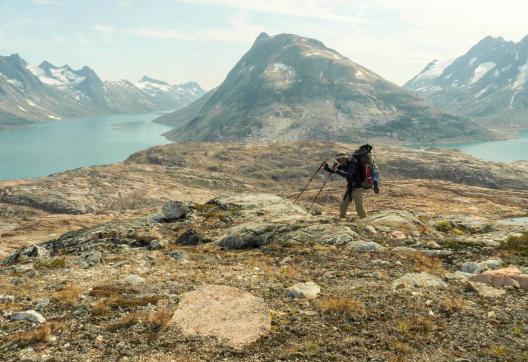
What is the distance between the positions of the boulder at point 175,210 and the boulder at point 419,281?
15307 mm

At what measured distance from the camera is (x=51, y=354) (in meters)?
10.0

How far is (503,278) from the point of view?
13914 mm

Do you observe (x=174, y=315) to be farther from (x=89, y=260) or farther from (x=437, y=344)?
(x=89, y=260)

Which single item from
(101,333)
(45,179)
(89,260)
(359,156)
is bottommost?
(45,179)

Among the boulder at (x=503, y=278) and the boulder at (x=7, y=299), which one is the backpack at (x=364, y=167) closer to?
the boulder at (x=503, y=278)

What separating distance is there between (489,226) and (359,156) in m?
8.37

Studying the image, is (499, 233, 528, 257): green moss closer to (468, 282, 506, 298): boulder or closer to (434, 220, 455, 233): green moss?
(434, 220, 455, 233): green moss

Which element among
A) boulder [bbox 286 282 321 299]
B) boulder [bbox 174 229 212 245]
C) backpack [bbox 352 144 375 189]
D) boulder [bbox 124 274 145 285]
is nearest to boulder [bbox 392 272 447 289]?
boulder [bbox 286 282 321 299]

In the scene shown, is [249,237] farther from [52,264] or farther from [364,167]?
[52,264]

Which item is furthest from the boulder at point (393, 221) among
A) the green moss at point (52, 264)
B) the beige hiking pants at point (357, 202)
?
the green moss at point (52, 264)

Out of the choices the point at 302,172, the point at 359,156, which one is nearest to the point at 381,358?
the point at 359,156

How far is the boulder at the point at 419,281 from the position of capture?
547 inches

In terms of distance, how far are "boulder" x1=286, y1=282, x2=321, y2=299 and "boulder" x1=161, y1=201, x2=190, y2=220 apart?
13923mm

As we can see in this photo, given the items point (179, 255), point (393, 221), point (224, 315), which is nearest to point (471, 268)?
point (393, 221)
